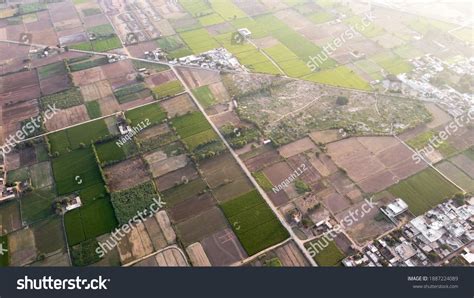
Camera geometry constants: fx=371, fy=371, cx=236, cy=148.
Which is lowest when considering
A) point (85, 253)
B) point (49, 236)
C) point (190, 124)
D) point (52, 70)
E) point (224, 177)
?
point (85, 253)

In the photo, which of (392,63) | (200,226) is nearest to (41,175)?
(200,226)

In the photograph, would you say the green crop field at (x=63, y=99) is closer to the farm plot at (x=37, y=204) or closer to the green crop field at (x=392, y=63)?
the farm plot at (x=37, y=204)

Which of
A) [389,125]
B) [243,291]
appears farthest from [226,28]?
[243,291]

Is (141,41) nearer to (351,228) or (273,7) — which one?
(273,7)

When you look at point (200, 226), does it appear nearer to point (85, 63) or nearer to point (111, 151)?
point (111, 151)

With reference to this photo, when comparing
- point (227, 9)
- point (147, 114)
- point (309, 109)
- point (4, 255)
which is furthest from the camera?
point (227, 9)

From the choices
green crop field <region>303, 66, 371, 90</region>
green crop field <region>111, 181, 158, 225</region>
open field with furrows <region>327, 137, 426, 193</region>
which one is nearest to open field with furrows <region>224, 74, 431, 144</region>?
green crop field <region>303, 66, 371, 90</region>

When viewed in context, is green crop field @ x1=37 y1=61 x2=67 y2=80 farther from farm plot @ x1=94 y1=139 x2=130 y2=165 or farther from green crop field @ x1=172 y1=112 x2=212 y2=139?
green crop field @ x1=172 y1=112 x2=212 y2=139

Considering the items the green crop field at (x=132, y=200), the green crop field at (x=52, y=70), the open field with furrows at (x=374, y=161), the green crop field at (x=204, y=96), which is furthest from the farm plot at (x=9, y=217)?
the open field with furrows at (x=374, y=161)
